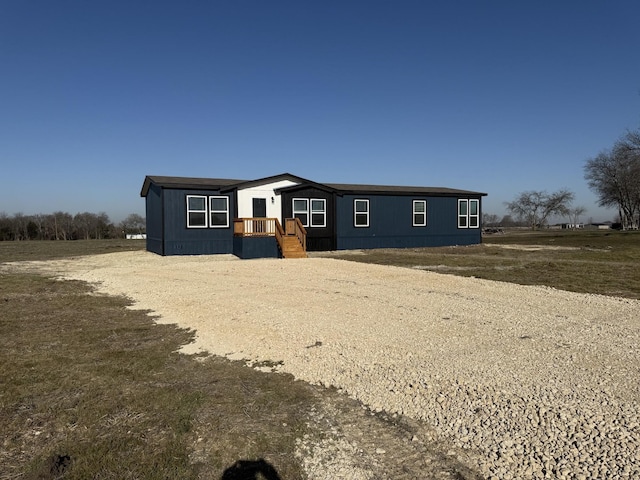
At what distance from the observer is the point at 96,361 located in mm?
4332

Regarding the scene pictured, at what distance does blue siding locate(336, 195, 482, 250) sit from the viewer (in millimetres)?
21188

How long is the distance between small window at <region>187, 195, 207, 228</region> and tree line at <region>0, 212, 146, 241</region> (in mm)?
28653

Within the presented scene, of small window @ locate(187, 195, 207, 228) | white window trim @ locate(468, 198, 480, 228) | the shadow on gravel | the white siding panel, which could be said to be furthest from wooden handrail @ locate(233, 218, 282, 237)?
the shadow on gravel

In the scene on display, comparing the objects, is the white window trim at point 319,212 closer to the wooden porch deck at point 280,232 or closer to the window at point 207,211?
the wooden porch deck at point 280,232

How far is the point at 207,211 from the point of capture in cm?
1883

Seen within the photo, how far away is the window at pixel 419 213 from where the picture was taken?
75.0ft

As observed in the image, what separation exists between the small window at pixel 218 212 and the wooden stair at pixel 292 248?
3.67m

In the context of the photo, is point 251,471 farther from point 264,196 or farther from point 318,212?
point 318,212

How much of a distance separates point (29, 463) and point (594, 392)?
4.02 m

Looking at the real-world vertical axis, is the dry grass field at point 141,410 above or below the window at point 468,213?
below

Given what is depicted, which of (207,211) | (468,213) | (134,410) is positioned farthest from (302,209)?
(134,410)

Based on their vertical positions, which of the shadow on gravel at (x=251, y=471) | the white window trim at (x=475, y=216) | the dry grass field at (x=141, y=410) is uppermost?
the white window trim at (x=475, y=216)

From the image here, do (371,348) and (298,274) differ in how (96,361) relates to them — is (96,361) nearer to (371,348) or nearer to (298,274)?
(371,348)

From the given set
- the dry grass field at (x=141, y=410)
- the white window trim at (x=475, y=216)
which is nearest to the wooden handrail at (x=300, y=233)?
the white window trim at (x=475, y=216)
